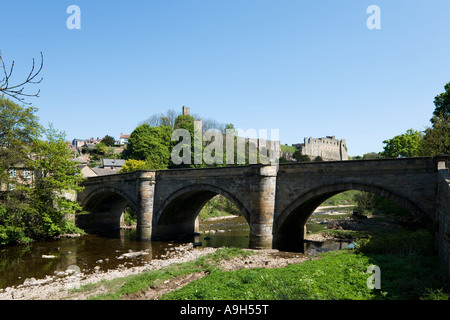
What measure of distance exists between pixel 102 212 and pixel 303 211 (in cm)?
2421

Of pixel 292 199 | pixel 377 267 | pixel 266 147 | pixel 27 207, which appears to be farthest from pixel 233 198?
pixel 266 147

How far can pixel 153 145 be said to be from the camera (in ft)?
186

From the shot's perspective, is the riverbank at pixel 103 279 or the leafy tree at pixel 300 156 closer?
the riverbank at pixel 103 279

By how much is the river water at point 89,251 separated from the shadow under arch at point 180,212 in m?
1.47

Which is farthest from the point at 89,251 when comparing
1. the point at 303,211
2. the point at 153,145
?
the point at 153,145

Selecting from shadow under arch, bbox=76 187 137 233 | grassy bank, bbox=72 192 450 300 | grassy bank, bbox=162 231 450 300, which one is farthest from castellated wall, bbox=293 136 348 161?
grassy bank, bbox=162 231 450 300

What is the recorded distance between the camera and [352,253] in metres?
15.2

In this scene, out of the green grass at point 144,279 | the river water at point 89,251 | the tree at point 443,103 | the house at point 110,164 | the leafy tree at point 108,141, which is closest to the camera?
the green grass at point 144,279

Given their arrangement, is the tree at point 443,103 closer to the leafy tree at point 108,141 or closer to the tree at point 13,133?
the tree at point 13,133

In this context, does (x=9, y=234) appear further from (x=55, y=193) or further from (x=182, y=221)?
(x=182, y=221)

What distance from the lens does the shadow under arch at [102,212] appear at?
113ft

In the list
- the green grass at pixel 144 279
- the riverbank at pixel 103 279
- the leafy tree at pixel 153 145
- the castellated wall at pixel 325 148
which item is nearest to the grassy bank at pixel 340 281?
the riverbank at pixel 103 279

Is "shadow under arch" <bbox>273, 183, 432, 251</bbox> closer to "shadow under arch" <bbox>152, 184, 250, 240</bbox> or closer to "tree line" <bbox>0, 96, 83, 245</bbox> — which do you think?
"shadow under arch" <bbox>152, 184, 250, 240</bbox>

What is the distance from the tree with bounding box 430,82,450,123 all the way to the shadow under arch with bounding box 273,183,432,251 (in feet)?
55.3
